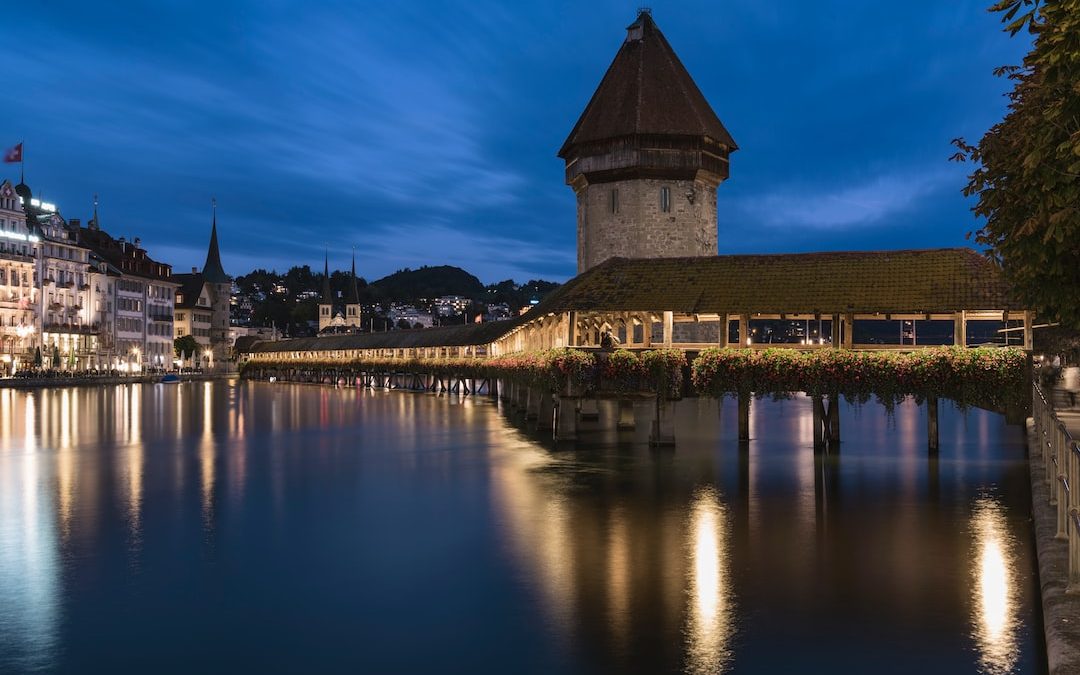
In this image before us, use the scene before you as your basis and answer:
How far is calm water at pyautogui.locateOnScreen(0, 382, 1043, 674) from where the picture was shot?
1148 cm

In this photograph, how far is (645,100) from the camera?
177 ft

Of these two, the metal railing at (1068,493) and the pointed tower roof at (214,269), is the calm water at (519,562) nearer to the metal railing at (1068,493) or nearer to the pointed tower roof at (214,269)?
the metal railing at (1068,493)

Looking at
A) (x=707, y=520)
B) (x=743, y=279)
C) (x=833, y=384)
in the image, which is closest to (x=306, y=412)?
(x=743, y=279)

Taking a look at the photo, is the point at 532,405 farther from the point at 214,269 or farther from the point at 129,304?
the point at 214,269

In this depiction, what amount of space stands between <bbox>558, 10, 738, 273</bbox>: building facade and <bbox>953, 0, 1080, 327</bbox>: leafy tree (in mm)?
36570

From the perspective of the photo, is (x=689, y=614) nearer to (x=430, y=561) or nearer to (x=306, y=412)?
(x=430, y=561)

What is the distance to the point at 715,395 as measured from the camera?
28.0 m

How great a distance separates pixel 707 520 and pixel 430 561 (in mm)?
6007

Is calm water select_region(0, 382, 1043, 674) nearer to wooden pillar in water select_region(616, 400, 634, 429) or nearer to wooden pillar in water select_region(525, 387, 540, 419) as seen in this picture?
wooden pillar in water select_region(616, 400, 634, 429)

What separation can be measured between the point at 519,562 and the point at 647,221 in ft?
124

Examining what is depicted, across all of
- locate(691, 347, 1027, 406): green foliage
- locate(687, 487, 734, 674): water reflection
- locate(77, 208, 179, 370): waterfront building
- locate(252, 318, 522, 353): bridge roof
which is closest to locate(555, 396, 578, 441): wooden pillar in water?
locate(691, 347, 1027, 406): green foliage

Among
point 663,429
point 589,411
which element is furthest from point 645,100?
point 663,429

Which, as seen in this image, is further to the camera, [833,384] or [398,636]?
[833,384]

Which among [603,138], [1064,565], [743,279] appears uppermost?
[603,138]
